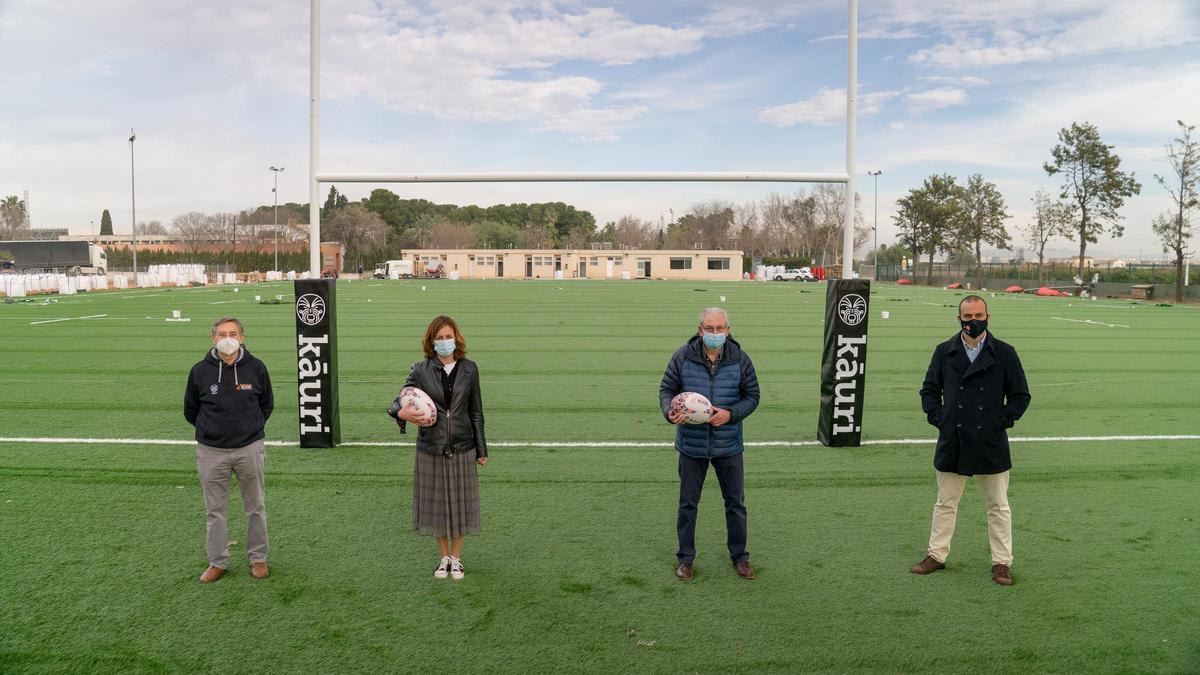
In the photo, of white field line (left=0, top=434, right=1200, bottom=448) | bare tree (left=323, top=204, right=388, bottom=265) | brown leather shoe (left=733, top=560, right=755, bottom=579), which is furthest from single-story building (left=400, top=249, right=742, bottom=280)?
brown leather shoe (left=733, top=560, right=755, bottom=579)

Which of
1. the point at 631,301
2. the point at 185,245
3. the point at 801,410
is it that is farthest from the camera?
the point at 185,245

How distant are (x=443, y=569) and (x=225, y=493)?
1.48 meters

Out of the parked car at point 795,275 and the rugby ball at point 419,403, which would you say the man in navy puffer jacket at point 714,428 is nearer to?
the rugby ball at point 419,403

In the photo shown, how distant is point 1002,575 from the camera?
545 centimetres

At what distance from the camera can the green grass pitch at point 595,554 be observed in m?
4.51

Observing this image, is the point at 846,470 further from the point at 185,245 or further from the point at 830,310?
the point at 185,245

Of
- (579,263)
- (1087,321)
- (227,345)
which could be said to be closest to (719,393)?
(227,345)

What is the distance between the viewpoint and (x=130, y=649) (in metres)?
4.45

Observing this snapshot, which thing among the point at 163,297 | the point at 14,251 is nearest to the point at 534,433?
the point at 163,297

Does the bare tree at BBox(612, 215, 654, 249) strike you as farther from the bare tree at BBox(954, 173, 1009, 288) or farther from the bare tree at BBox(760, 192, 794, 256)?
the bare tree at BBox(954, 173, 1009, 288)

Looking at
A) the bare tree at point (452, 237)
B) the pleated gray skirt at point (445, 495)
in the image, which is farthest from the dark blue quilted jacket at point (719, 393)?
the bare tree at point (452, 237)

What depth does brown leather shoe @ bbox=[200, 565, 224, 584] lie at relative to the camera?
17.7 feet

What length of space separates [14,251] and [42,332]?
2705 inches

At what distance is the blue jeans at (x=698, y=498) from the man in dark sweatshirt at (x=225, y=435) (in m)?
2.73
